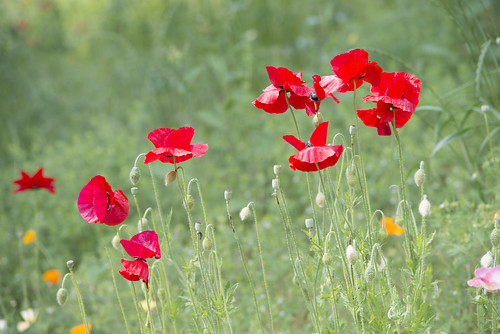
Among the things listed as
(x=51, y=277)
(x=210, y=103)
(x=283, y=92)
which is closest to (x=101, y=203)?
(x=283, y=92)

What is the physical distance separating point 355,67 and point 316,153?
8.9 inches

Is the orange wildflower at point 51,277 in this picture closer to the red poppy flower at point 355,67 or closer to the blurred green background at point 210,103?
the blurred green background at point 210,103

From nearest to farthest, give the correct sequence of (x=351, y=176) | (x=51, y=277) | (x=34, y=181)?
(x=351, y=176), (x=34, y=181), (x=51, y=277)

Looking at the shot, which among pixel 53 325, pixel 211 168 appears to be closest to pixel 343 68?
pixel 53 325

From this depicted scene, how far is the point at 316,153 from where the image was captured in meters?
1.09

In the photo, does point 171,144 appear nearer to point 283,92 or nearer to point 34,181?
point 283,92

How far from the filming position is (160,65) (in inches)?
167

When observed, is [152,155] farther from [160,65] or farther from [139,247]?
[160,65]

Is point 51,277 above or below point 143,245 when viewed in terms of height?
above

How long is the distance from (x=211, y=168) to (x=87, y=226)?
0.74 metres

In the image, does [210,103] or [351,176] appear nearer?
[351,176]

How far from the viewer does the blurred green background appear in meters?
2.47

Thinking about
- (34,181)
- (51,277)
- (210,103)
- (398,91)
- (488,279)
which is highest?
(210,103)

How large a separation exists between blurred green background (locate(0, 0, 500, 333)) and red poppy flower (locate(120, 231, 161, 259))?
0.86 meters
